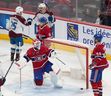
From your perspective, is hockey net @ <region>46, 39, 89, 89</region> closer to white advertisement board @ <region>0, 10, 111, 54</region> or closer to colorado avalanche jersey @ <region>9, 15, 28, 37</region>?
white advertisement board @ <region>0, 10, 111, 54</region>

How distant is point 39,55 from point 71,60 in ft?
6.65

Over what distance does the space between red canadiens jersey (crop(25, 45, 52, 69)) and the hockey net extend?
163mm

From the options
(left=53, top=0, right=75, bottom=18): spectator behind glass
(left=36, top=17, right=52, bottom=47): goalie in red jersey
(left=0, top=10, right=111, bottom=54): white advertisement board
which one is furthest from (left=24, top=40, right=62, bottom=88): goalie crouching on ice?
(left=53, top=0, right=75, bottom=18): spectator behind glass

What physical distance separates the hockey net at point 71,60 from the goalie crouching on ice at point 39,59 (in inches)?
6.1

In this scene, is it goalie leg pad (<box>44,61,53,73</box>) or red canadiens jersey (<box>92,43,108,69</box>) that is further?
goalie leg pad (<box>44,61,53,73</box>)

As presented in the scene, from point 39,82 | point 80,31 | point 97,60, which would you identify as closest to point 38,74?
point 39,82

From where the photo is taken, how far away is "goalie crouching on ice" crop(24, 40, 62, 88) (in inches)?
307

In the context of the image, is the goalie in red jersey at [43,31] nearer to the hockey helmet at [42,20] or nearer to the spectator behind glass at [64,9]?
the hockey helmet at [42,20]

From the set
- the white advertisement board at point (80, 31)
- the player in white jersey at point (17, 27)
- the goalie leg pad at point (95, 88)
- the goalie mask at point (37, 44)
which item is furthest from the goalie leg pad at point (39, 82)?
the white advertisement board at point (80, 31)

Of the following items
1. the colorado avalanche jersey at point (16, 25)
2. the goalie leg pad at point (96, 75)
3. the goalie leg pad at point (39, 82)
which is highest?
the colorado avalanche jersey at point (16, 25)

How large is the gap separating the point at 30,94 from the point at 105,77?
5.04 ft

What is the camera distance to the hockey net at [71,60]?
818cm

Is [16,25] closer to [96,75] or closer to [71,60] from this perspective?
[71,60]

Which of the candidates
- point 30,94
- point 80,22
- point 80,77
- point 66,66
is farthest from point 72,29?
point 30,94
